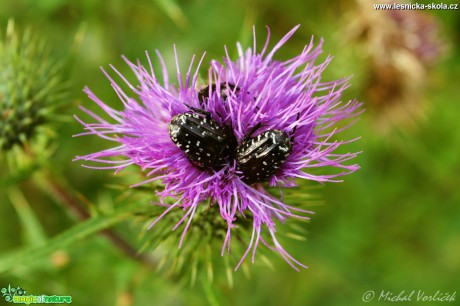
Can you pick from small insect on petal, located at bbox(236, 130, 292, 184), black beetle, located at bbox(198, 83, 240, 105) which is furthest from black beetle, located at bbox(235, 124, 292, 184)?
black beetle, located at bbox(198, 83, 240, 105)

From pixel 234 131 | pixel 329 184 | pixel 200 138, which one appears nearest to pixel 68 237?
pixel 200 138

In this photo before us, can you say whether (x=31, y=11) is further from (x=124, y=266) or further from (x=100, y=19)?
(x=124, y=266)

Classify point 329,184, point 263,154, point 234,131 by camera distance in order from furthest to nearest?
point 329,184 < point 234,131 < point 263,154

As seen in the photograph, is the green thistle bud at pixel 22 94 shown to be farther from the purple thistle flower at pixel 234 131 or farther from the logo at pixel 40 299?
the logo at pixel 40 299

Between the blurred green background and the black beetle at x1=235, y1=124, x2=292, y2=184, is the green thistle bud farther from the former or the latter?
the black beetle at x1=235, y1=124, x2=292, y2=184

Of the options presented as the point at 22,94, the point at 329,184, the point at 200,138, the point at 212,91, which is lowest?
the point at 329,184

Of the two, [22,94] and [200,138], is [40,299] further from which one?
[200,138]

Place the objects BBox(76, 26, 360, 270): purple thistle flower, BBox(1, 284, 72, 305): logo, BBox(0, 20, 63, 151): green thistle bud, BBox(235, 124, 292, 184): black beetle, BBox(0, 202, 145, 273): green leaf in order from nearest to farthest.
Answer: BBox(235, 124, 292, 184): black beetle < BBox(76, 26, 360, 270): purple thistle flower < BBox(0, 202, 145, 273): green leaf < BBox(0, 20, 63, 151): green thistle bud < BBox(1, 284, 72, 305): logo

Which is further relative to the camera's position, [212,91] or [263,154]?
[212,91]

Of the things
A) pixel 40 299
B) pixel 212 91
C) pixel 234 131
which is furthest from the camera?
pixel 40 299
